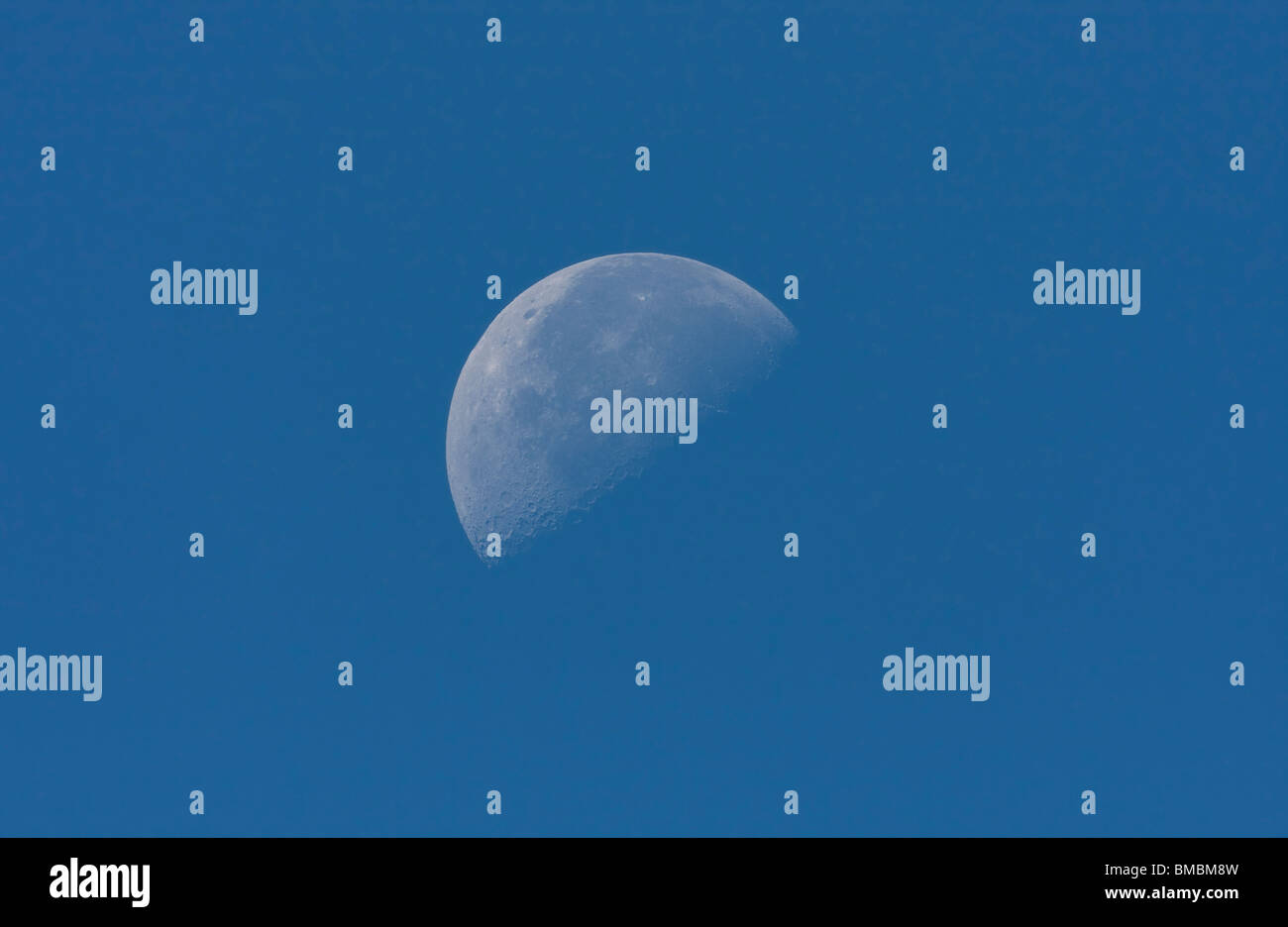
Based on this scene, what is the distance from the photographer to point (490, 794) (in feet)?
43.4

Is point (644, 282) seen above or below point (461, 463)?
above

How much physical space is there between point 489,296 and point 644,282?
1.76 metres

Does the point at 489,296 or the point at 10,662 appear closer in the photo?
the point at 10,662

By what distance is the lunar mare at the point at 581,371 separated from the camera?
14164mm

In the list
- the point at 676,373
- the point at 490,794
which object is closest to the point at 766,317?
the point at 676,373

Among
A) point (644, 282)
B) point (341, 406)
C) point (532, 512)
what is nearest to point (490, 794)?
point (532, 512)

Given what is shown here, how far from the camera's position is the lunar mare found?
1416 centimetres

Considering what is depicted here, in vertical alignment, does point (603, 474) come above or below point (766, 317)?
below

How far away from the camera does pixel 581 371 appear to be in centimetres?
1424

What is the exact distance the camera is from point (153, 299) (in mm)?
13695

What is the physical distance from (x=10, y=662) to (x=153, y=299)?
3781mm

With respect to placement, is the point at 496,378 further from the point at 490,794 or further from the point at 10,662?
the point at 10,662

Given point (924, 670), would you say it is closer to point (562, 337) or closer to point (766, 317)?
point (766, 317)

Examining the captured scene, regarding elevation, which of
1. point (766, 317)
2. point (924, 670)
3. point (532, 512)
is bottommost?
point (924, 670)
